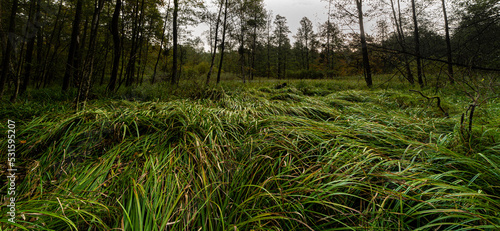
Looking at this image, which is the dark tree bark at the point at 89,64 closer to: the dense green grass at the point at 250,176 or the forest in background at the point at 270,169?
the forest in background at the point at 270,169

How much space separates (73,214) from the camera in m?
0.96

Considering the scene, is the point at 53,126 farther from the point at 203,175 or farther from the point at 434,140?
the point at 434,140

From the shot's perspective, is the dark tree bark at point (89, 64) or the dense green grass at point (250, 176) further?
the dark tree bark at point (89, 64)

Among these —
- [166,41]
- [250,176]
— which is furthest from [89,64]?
[166,41]

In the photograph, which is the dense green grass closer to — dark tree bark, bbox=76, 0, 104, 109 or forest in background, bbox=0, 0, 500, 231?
forest in background, bbox=0, 0, 500, 231

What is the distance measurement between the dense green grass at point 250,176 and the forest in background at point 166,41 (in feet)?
A: 2.17

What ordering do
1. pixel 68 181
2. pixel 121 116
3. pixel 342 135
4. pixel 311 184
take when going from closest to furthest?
pixel 311 184 < pixel 68 181 < pixel 342 135 < pixel 121 116

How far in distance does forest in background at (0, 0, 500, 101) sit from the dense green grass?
26.1 inches

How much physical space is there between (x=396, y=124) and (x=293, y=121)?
1247 mm

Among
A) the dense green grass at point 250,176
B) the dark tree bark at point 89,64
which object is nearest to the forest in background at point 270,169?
the dense green grass at point 250,176

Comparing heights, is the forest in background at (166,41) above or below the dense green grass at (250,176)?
above

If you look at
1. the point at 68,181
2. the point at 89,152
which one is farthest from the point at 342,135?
the point at 89,152

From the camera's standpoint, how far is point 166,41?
16.7 metres

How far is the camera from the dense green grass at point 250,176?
2.97 ft
